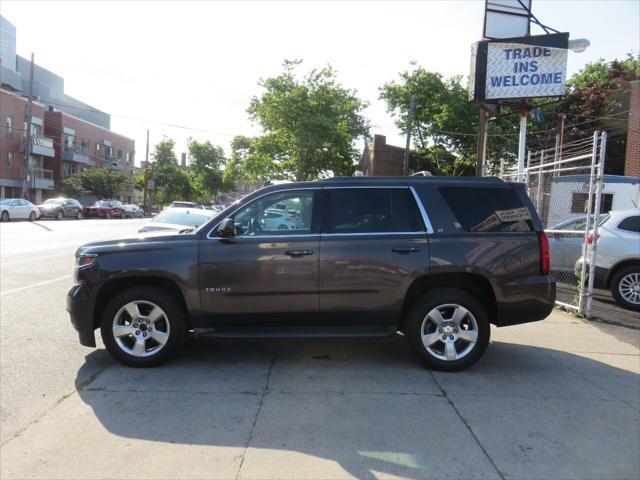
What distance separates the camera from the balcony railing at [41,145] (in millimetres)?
45669

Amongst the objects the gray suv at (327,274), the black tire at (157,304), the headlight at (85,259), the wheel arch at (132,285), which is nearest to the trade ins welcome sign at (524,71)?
the gray suv at (327,274)

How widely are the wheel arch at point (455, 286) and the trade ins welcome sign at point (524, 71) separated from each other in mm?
8600

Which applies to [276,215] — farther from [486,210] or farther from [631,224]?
[631,224]

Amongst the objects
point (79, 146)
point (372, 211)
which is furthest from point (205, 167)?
point (372, 211)

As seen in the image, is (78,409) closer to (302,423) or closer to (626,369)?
(302,423)

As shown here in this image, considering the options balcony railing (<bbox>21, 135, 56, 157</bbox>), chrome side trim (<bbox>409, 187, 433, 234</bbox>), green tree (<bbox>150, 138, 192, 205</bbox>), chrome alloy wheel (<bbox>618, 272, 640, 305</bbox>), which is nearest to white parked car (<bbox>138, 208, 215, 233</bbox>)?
chrome side trim (<bbox>409, 187, 433, 234</bbox>)

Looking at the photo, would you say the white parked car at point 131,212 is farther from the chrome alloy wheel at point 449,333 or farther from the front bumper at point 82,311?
the chrome alloy wheel at point 449,333

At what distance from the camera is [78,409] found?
160 inches

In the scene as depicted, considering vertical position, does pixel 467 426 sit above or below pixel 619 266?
below

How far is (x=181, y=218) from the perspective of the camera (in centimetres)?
1247

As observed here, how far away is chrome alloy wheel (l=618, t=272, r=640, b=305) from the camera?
27.8 feet

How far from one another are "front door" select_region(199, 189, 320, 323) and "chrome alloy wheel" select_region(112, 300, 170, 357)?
19.0 inches

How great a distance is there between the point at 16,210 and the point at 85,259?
3007 cm

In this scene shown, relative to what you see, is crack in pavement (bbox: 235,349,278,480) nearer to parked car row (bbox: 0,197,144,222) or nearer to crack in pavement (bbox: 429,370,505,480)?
crack in pavement (bbox: 429,370,505,480)
